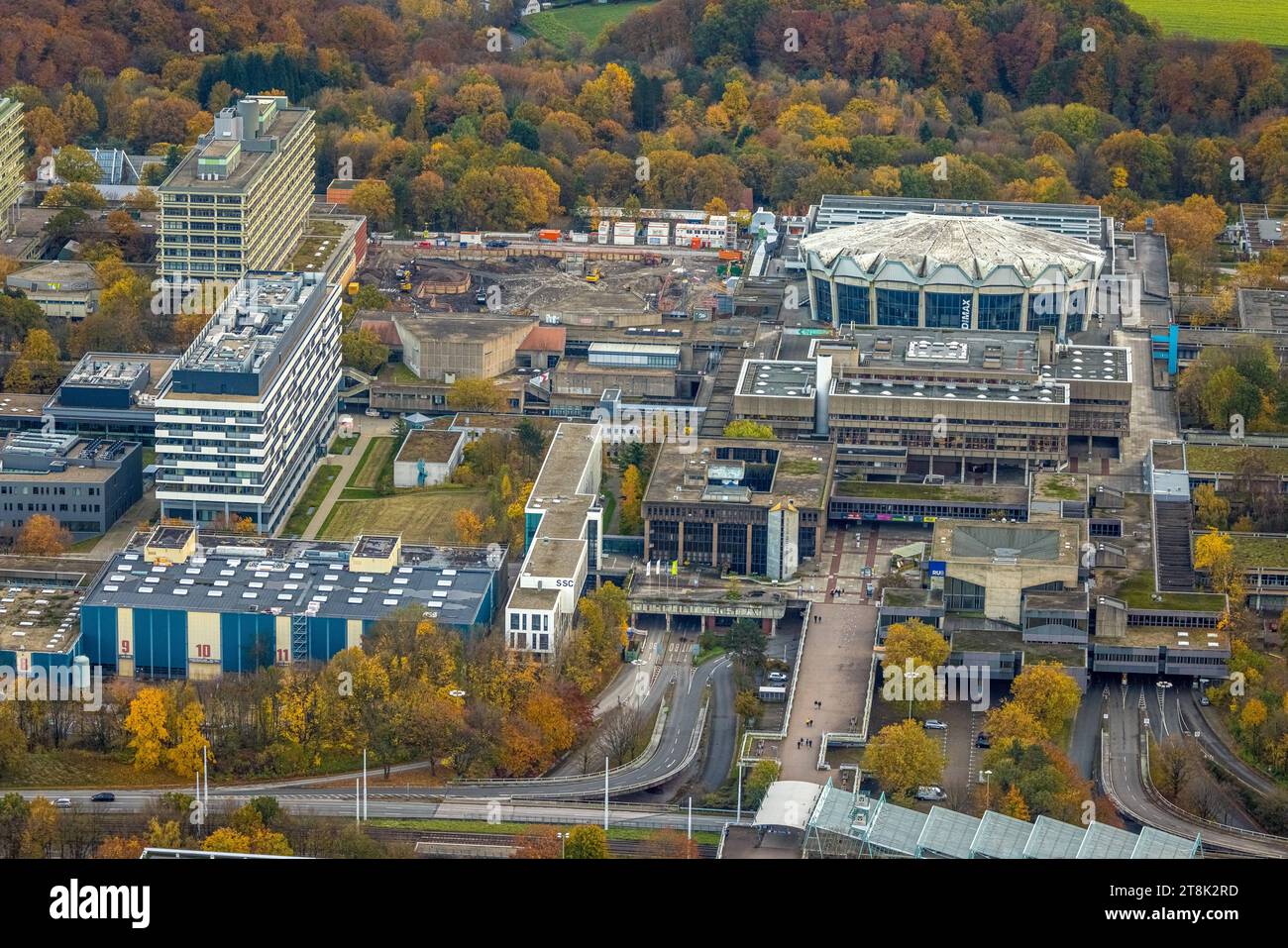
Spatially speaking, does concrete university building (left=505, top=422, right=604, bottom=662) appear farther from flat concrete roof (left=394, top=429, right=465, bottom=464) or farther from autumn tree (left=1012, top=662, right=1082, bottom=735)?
autumn tree (left=1012, top=662, right=1082, bottom=735)

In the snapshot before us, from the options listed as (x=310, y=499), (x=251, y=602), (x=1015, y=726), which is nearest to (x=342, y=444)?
(x=310, y=499)

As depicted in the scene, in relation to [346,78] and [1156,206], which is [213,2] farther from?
[1156,206]

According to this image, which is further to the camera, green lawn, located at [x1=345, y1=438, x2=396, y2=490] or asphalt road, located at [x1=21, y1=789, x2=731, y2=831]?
green lawn, located at [x1=345, y1=438, x2=396, y2=490]

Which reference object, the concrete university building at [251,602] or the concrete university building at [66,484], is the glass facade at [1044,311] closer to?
the concrete university building at [251,602]

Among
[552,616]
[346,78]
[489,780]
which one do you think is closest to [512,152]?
[346,78]

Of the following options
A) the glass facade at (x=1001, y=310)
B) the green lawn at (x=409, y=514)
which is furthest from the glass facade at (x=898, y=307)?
the green lawn at (x=409, y=514)

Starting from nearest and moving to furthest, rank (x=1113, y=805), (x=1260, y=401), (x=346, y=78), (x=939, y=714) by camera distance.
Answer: (x=1113, y=805) < (x=939, y=714) < (x=1260, y=401) < (x=346, y=78)

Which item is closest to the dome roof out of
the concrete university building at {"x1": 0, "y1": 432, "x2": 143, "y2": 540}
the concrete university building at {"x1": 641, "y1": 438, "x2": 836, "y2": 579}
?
the concrete university building at {"x1": 641, "y1": 438, "x2": 836, "y2": 579}
